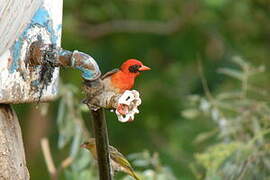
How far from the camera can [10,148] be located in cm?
295

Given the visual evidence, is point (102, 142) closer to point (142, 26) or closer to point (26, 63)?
point (26, 63)

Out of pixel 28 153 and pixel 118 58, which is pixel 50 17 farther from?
pixel 28 153

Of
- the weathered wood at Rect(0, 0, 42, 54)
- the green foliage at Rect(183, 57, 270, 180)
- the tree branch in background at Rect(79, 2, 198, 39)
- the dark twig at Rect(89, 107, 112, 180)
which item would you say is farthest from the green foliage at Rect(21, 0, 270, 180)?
the weathered wood at Rect(0, 0, 42, 54)

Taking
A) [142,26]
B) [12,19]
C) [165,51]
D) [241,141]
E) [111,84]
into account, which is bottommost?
[241,141]

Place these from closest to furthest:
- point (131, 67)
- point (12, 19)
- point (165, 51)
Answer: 1. point (12, 19)
2. point (131, 67)
3. point (165, 51)

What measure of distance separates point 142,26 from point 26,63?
598 centimetres

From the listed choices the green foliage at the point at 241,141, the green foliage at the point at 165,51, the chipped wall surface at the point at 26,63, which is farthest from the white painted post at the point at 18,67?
the green foliage at the point at 165,51

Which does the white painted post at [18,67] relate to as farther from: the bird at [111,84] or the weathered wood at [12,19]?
the bird at [111,84]

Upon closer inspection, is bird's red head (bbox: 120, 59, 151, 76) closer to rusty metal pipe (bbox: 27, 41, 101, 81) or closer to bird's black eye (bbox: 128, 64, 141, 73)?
bird's black eye (bbox: 128, 64, 141, 73)

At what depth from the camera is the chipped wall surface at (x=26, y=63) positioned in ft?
9.46

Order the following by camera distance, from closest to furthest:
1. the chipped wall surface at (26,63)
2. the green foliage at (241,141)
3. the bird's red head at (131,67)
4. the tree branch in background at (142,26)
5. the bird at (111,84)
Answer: the bird at (111,84) → the chipped wall surface at (26,63) → the bird's red head at (131,67) → the green foliage at (241,141) → the tree branch in background at (142,26)

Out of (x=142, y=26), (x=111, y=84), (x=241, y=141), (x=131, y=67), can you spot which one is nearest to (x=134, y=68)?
(x=131, y=67)

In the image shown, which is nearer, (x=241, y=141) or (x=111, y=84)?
(x=111, y=84)

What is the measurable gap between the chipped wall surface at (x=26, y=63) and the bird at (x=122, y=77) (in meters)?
0.24
